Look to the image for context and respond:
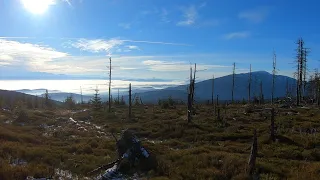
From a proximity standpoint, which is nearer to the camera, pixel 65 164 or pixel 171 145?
pixel 65 164

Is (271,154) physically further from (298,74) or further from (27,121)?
(298,74)

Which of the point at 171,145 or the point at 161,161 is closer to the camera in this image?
the point at 161,161

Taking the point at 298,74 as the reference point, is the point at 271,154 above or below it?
below

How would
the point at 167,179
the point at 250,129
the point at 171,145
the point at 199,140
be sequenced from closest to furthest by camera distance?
the point at 167,179 < the point at 171,145 < the point at 199,140 < the point at 250,129

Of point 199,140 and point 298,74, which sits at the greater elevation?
point 298,74

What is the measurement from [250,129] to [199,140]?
8984 mm

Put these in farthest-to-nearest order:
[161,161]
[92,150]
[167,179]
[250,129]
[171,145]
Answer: [250,129] < [171,145] < [92,150] < [161,161] < [167,179]

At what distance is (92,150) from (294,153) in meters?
13.9

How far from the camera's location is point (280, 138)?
28.0 m

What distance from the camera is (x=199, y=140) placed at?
29797mm

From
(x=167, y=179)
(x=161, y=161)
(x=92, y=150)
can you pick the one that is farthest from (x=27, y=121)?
(x=167, y=179)

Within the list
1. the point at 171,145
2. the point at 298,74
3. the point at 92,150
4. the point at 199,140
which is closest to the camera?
the point at 92,150

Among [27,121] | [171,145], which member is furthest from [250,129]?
[27,121]

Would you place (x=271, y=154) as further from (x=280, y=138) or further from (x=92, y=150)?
(x=92, y=150)
